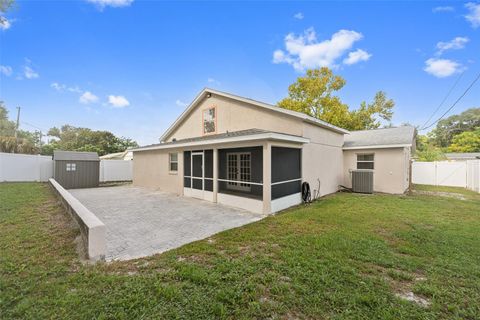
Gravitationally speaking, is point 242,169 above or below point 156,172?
above

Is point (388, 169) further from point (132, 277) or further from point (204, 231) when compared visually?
point (132, 277)

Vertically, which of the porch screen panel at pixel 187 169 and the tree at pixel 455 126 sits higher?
the tree at pixel 455 126

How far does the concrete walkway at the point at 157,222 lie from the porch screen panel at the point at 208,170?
2.52 ft

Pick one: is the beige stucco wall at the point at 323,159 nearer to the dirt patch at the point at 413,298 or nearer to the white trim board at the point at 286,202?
the white trim board at the point at 286,202

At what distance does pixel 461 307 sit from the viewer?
235cm

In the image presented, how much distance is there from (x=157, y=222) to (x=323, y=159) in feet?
25.6

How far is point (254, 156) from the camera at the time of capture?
8.13 m

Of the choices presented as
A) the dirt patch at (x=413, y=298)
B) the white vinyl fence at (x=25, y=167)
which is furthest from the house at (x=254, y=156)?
the white vinyl fence at (x=25, y=167)

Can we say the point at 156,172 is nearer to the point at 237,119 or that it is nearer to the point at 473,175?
the point at 237,119

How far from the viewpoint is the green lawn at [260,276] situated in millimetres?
2244

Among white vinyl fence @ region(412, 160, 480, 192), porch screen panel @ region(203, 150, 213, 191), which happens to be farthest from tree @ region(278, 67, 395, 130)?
porch screen panel @ region(203, 150, 213, 191)

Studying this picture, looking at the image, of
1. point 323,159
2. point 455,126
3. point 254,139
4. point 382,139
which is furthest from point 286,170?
point 455,126

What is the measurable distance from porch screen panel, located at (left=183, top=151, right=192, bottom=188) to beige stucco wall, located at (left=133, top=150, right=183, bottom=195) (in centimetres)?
21

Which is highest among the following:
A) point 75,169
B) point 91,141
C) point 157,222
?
point 91,141
